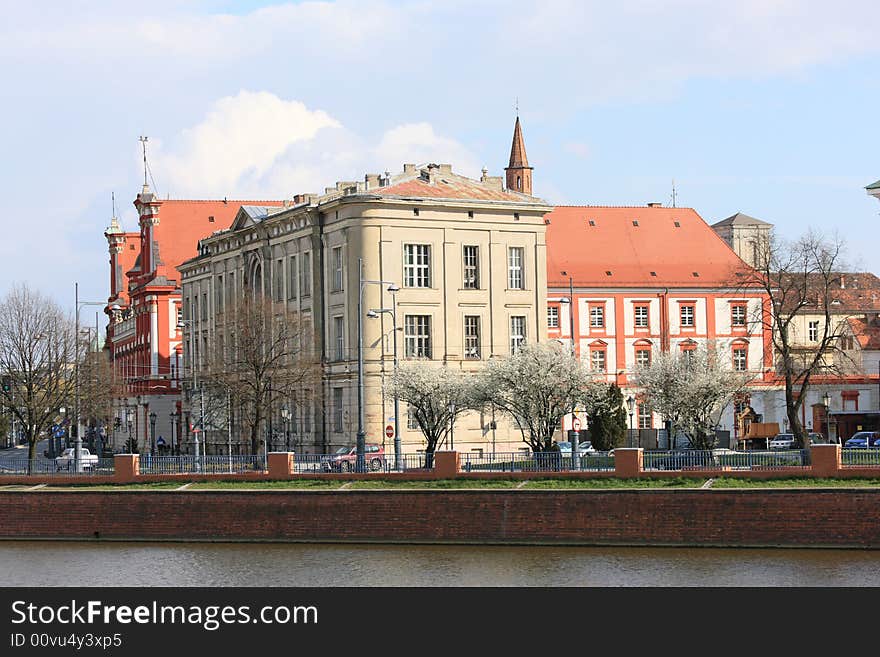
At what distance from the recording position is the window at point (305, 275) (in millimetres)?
92000

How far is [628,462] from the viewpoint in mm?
54781

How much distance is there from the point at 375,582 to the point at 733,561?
33.8ft

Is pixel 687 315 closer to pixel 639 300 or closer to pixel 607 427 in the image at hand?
pixel 639 300

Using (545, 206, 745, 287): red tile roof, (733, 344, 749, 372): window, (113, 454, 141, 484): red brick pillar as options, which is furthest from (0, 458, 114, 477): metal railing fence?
(733, 344, 749, 372): window

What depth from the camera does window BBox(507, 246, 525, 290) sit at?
300 ft

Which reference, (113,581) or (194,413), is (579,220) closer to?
(194,413)

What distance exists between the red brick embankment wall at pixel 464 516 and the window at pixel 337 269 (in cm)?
2949

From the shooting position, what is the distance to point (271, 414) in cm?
8631

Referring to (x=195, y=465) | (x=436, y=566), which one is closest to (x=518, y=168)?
(x=195, y=465)

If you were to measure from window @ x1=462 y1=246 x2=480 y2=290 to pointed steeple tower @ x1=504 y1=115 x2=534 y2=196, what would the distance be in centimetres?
5318
